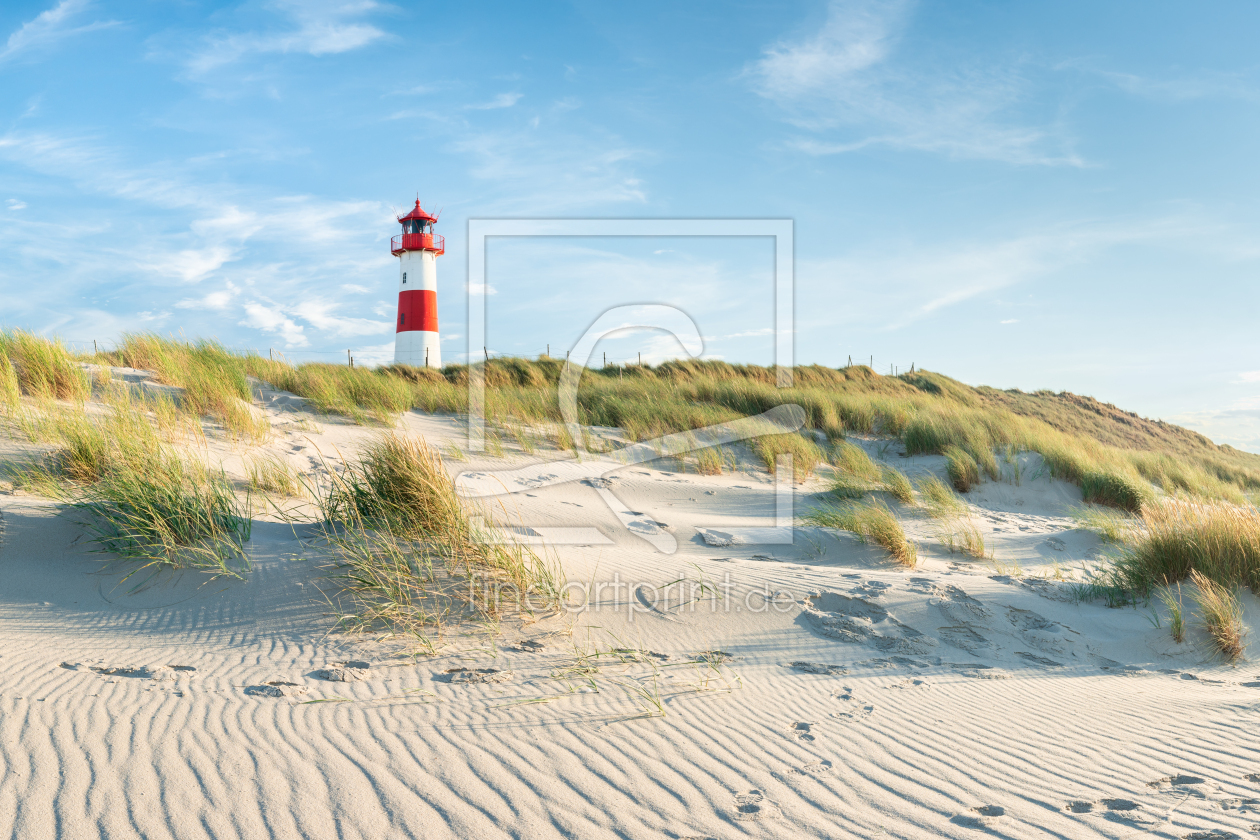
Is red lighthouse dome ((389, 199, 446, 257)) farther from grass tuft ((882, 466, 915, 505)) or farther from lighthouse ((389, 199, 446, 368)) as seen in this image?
grass tuft ((882, 466, 915, 505))

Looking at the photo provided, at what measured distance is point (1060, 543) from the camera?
7.90 meters

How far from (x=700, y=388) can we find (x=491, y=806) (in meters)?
13.0

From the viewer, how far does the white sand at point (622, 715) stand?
232 centimetres

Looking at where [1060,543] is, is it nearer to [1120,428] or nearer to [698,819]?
[698,819]

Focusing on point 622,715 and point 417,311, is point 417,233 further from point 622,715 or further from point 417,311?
point 622,715

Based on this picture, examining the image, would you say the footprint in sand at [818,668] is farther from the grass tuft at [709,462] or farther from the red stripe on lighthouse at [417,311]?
the red stripe on lighthouse at [417,311]

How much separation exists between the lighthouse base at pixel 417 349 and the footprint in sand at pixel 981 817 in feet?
77.9

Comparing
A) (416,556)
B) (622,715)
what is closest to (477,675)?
(622,715)

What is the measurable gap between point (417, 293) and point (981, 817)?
2540 cm

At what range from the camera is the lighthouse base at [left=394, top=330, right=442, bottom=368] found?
81.1 feet

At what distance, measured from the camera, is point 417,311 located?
2516cm

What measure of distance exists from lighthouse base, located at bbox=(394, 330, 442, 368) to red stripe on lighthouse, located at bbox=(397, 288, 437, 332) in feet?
0.72

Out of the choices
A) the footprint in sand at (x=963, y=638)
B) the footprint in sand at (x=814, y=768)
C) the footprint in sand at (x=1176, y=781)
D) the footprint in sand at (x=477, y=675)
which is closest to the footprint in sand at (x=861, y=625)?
the footprint in sand at (x=963, y=638)

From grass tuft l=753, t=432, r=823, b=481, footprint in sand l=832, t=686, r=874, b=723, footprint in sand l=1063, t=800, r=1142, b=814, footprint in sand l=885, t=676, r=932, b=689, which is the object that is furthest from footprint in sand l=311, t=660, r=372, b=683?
grass tuft l=753, t=432, r=823, b=481
